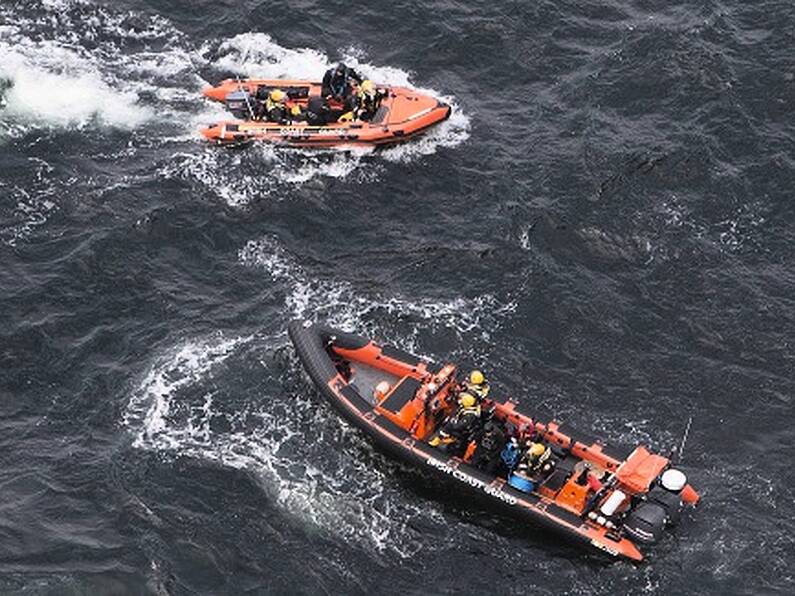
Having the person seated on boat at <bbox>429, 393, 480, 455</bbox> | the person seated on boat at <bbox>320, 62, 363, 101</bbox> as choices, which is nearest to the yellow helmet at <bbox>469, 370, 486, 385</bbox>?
the person seated on boat at <bbox>429, 393, 480, 455</bbox>

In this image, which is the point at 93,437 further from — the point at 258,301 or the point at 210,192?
the point at 210,192

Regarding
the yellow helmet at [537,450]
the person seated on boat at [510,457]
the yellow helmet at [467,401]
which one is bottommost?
the person seated on boat at [510,457]

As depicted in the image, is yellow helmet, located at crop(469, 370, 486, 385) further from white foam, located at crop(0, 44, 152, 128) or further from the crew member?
white foam, located at crop(0, 44, 152, 128)

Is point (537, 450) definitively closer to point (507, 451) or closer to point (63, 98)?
point (507, 451)

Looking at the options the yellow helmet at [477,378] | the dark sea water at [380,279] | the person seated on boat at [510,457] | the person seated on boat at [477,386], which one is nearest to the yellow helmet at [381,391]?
the dark sea water at [380,279]

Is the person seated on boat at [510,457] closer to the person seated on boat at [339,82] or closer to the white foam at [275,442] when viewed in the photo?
the white foam at [275,442]

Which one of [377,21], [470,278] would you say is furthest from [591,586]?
[377,21]

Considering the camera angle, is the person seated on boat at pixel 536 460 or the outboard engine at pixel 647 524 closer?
the outboard engine at pixel 647 524

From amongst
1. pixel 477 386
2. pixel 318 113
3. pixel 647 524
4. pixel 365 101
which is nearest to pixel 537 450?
pixel 477 386
